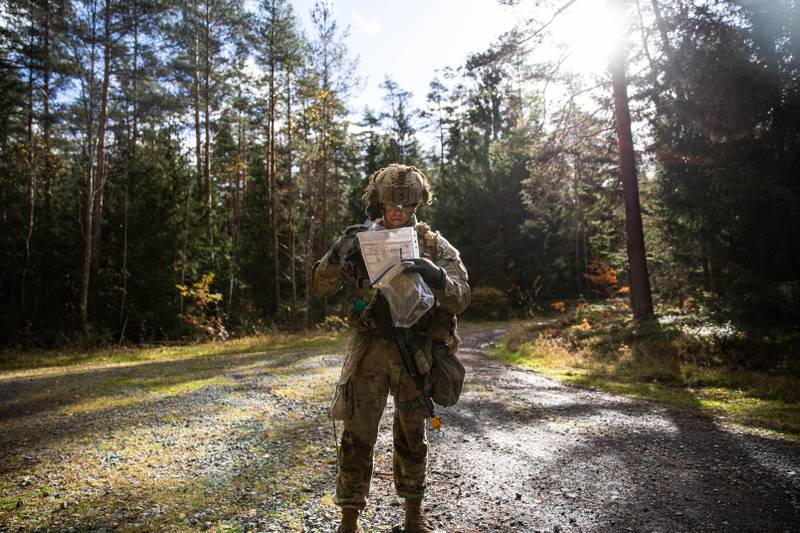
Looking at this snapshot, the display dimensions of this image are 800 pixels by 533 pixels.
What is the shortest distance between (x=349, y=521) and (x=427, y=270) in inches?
58.0

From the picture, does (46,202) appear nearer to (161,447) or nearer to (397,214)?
(161,447)

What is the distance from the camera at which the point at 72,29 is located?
12859 mm

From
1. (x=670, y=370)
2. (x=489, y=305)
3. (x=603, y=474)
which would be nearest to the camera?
(x=603, y=474)

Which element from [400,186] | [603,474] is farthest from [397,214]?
[603,474]

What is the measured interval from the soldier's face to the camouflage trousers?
2.25 ft

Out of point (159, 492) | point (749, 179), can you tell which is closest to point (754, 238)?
point (749, 179)

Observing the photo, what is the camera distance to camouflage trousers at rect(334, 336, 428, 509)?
2.45 meters

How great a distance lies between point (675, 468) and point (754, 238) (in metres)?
5.51

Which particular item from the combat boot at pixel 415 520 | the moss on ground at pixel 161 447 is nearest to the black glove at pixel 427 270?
the combat boot at pixel 415 520

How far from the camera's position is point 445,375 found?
258cm

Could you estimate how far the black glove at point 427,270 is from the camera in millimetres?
2230

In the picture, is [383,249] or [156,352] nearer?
[383,249]

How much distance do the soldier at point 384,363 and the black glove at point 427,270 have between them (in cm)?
3

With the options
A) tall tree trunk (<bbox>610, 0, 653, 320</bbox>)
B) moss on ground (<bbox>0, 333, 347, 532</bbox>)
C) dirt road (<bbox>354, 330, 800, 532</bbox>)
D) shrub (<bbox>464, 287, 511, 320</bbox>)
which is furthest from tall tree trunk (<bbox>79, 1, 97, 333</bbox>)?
shrub (<bbox>464, 287, 511, 320</bbox>)
